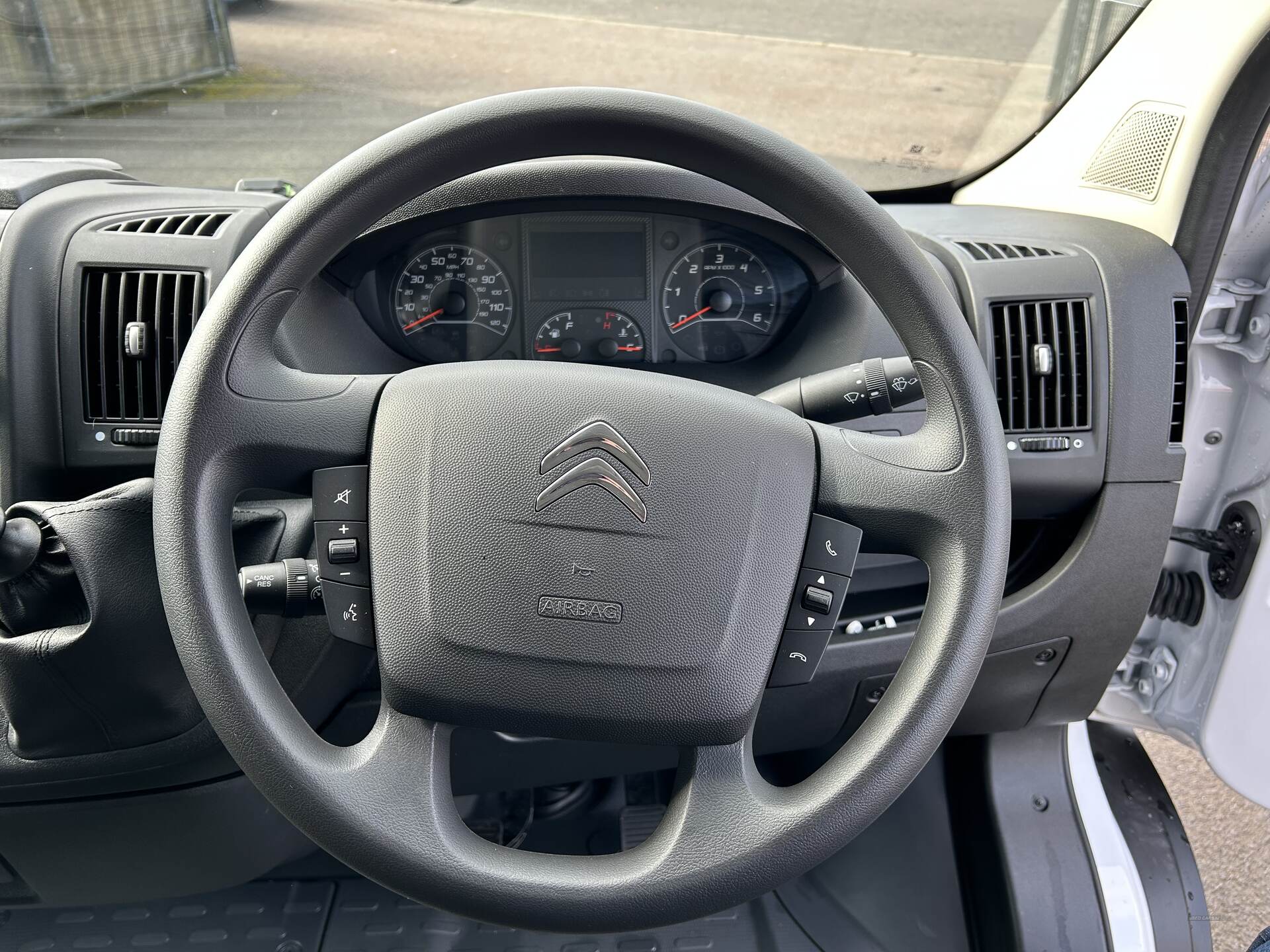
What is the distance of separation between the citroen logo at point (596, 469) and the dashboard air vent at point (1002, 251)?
69 centimetres

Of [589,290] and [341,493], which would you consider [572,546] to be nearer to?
[341,493]

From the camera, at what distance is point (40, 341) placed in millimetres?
1138

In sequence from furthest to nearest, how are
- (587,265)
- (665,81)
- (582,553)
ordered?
(665,81), (587,265), (582,553)

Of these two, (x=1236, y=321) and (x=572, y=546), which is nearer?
(x=572, y=546)

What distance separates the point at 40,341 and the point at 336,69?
65cm

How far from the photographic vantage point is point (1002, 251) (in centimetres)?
130

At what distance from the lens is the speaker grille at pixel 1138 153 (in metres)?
1.32

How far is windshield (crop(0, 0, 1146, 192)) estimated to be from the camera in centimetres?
143

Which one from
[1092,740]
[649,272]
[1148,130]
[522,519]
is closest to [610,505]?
[522,519]

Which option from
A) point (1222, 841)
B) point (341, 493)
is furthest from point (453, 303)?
point (1222, 841)

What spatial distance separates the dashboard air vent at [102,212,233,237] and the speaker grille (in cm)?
118

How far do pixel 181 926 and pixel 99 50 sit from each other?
1.27 metres

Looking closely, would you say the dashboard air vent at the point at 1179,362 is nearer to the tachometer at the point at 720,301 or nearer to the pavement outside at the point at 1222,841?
the tachometer at the point at 720,301

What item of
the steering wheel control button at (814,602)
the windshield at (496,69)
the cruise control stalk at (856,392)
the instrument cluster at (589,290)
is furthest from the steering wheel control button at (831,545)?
the windshield at (496,69)
